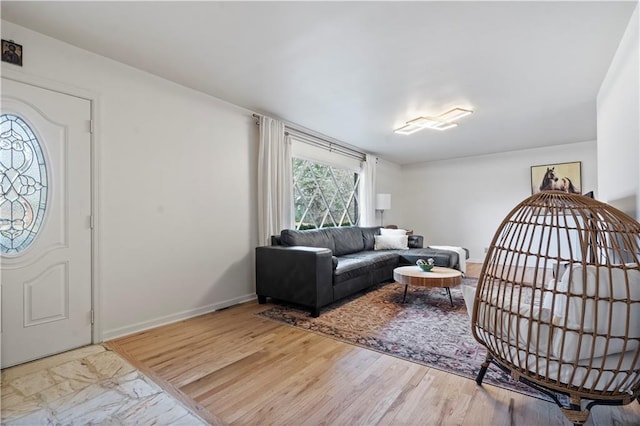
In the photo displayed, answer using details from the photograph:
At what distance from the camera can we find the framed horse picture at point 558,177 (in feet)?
17.7

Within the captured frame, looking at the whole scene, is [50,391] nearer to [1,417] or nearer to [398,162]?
[1,417]

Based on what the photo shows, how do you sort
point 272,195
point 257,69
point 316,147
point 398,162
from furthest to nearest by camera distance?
point 398,162 < point 316,147 < point 272,195 < point 257,69

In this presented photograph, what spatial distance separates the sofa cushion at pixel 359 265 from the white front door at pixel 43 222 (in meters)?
2.26

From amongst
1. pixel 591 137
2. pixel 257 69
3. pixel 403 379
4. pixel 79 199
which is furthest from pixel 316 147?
pixel 591 137

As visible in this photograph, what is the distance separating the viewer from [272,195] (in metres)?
3.86

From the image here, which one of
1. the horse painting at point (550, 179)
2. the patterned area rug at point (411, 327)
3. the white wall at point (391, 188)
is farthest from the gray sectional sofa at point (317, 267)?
the horse painting at point (550, 179)

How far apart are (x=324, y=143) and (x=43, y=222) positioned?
3675 mm

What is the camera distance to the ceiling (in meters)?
1.94

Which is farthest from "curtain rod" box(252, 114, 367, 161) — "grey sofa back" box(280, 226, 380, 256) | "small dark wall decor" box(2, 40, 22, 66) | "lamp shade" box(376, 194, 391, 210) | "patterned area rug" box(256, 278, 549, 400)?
"patterned area rug" box(256, 278, 549, 400)

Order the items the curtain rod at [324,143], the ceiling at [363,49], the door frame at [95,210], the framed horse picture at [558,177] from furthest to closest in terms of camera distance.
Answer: the framed horse picture at [558,177]
the curtain rod at [324,143]
the door frame at [95,210]
the ceiling at [363,49]

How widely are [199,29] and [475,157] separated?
20.0 feet

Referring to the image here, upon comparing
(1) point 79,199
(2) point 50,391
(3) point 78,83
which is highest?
(3) point 78,83

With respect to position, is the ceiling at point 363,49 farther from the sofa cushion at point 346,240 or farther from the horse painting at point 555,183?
the horse painting at point 555,183

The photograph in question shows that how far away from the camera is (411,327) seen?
8.89ft
